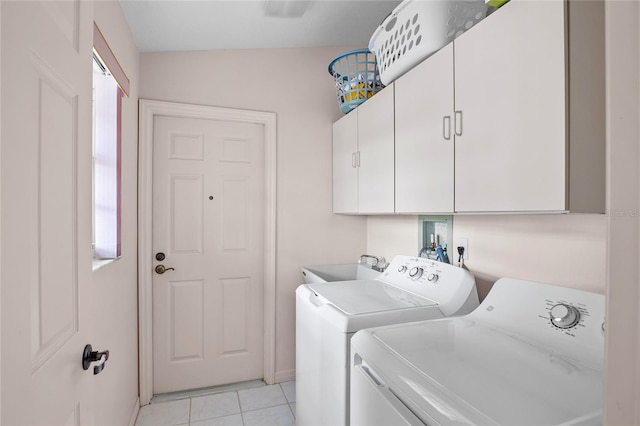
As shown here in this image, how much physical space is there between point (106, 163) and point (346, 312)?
1.35 metres

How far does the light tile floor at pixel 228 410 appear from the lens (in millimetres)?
2074

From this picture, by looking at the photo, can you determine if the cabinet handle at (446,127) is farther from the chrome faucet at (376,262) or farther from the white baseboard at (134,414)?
the white baseboard at (134,414)

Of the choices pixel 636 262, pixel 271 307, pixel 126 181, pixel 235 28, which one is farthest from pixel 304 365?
pixel 235 28

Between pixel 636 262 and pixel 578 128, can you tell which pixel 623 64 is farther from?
pixel 578 128

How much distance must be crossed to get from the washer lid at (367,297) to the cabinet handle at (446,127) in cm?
72

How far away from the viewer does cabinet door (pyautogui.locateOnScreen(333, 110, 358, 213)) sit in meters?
2.19

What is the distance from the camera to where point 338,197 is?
2492 millimetres

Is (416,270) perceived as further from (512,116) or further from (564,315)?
(512,116)

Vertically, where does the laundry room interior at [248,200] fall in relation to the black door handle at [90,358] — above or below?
above

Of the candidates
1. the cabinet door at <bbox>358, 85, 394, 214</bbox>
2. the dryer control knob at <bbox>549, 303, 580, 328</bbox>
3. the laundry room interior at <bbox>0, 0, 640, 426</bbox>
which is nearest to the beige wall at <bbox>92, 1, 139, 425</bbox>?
the laundry room interior at <bbox>0, 0, 640, 426</bbox>

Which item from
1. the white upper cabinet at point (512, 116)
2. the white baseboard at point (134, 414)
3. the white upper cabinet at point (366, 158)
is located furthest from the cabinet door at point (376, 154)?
the white baseboard at point (134, 414)

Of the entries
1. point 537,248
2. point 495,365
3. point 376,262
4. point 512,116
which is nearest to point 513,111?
point 512,116

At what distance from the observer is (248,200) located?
253 centimetres

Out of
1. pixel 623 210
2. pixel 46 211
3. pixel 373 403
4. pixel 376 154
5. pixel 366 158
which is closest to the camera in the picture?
pixel 623 210
